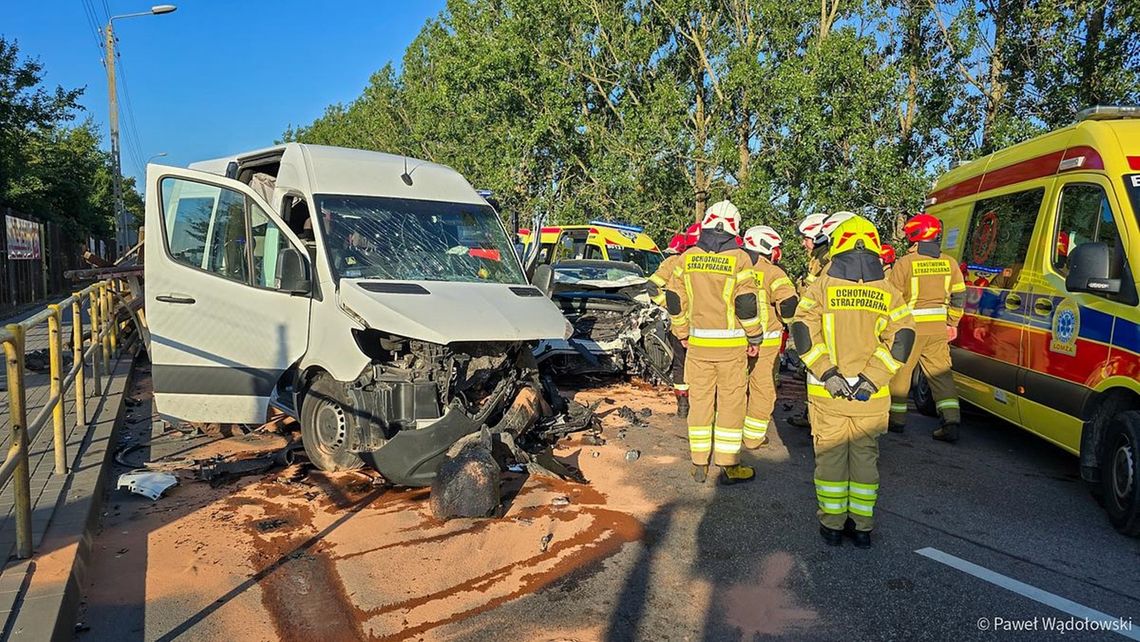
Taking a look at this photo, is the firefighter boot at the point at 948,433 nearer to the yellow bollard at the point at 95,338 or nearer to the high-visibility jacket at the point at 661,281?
the high-visibility jacket at the point at 661,281

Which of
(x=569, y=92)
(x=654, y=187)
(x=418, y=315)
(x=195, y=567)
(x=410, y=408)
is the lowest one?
(x=195, y=567)

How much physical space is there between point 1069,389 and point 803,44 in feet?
46.5

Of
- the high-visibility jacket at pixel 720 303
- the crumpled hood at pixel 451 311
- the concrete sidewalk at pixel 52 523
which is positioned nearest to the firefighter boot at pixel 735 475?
the high-visibility jacket at pixel 720 303

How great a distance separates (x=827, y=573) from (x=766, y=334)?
107 inches

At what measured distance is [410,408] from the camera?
17.2 ft

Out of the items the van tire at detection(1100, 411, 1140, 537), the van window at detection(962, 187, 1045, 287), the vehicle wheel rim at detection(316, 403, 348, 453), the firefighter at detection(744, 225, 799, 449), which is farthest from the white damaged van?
the van window at detection(962, 187, 1045, 287)

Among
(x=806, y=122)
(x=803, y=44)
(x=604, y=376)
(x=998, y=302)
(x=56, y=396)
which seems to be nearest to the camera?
(x=56, y=396)

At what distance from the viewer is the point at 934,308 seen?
268 inches

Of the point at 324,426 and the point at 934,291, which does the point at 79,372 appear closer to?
the point at 324,426

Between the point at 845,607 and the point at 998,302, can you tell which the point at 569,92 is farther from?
the point at 845,607

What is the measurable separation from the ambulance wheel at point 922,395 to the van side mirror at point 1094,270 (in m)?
3.33

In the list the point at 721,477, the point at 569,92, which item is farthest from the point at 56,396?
the point at 569,92

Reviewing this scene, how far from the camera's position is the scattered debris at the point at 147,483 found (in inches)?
204

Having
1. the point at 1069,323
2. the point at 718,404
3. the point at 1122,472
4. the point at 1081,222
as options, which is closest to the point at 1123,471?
the point at 1122,472
